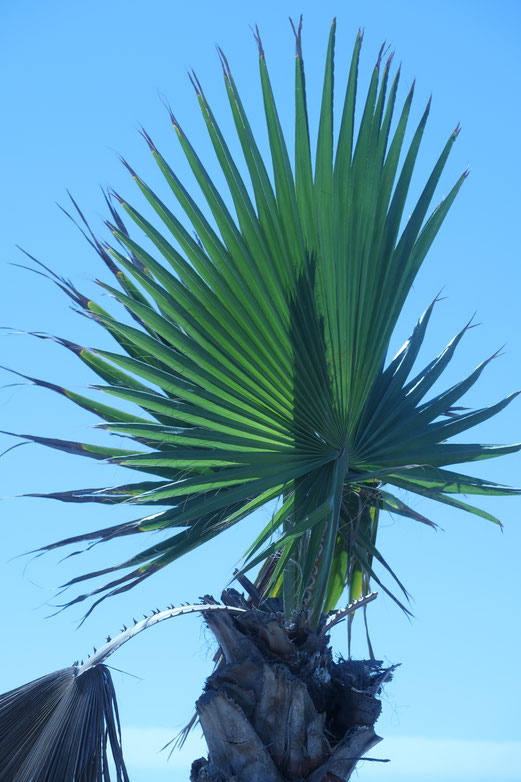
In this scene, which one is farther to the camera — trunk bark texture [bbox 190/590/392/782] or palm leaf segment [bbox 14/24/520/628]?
palm leaf segment [bbox 14/24/520/628]

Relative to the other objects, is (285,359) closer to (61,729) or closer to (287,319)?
(287,319)

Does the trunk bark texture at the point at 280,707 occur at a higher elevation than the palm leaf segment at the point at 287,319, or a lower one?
lower

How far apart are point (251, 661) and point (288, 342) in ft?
3.59

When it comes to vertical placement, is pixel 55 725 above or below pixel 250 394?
below

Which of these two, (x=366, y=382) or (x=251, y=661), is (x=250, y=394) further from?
(x=251, y=661)

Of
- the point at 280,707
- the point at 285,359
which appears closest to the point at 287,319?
the point at 285,359

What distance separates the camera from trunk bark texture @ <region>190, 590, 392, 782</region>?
2.65 meters

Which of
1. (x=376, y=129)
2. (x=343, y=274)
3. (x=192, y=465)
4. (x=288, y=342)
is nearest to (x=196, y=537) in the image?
(x=192, y=465)

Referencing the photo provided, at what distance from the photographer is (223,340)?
3186 mm

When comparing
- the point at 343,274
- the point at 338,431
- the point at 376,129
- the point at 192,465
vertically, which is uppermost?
the point at 376,129

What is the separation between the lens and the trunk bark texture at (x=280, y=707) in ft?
8.71

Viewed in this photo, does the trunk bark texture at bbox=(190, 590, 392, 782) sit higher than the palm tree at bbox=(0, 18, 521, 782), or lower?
lower

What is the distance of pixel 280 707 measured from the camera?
269 centimetres

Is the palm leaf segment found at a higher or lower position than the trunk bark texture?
higher
